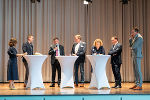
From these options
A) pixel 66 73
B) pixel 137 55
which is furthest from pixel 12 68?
pixel 137 55

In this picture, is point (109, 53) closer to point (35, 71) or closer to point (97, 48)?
point (97, 48)

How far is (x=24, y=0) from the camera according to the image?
31.6ft

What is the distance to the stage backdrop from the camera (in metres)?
9.56

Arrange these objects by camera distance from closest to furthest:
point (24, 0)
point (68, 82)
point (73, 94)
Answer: point (73, 94), point (68, 82), point (24, 0)

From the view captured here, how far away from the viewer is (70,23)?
9.77 metres

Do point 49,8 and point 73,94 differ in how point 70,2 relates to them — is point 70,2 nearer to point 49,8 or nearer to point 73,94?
point 49,8

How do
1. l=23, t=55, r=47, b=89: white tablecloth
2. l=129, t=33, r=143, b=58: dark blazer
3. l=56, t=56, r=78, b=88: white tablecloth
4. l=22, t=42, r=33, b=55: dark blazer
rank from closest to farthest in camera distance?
l=129, t=33, r=143, b=58: dark blazer, l=23, t=55, r=47, b=89: white tablecloth, l=56, t=56, r=78, b=88: white tablecloth, l=22, t=42, r=33, b=55: dark blazer

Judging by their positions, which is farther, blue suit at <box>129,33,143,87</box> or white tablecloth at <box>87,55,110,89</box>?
white tablecloth at <box>87,55,110,89</box>

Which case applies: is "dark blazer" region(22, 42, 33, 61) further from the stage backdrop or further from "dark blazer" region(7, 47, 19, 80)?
the stage backdrop

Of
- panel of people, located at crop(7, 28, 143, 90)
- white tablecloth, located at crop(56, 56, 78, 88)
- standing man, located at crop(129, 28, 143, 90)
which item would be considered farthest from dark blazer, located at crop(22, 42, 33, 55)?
standing man, located at crop(129, 28, 143, 90)

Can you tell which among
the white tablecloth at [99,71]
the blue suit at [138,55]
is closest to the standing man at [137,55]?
the blue suit at [138,55]

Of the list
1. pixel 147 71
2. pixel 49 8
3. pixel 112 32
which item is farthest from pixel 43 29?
pixel 147 71

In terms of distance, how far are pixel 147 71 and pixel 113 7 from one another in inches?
99.5

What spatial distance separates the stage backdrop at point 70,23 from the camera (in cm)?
956
